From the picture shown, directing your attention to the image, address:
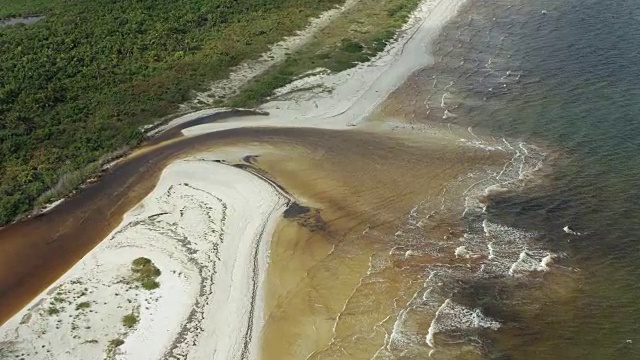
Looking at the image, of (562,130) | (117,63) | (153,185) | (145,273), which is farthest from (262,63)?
(145,273)

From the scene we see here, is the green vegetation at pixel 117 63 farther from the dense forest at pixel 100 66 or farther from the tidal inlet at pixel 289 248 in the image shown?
the tidal inlet at pixel 289 248

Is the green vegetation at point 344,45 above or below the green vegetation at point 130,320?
above

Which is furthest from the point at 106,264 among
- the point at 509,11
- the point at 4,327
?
the point at 509,11

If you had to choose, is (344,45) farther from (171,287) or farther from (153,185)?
(171,287)

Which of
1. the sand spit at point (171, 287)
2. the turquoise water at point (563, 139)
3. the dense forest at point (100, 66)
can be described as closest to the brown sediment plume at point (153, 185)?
the sand spit at point (171, 287)

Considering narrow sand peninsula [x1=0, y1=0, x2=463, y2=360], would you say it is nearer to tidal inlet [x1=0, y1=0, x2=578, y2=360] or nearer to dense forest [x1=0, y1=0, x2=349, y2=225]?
tidal inlet [x1=0, y1=0, x2=578, y2=360]

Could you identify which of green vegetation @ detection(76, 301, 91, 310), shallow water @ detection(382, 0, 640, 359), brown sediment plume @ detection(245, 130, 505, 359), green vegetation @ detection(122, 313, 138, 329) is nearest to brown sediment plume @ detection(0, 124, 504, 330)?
brown sediment plume @ detection(245, 130, 505, 359)
